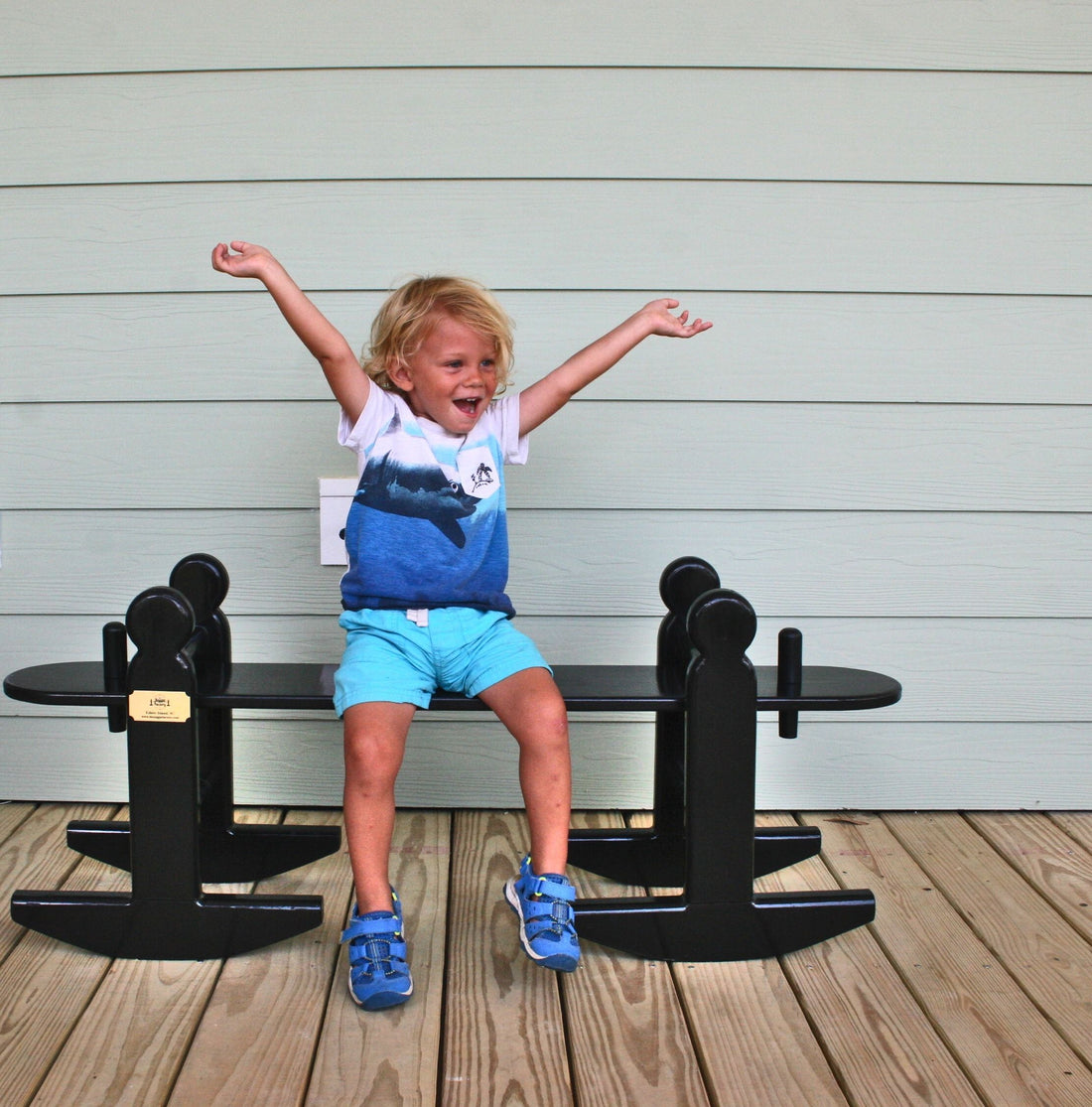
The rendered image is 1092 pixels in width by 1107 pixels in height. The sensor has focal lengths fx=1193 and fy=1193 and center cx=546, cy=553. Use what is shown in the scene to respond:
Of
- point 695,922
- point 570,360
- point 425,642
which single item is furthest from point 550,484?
point 695,922

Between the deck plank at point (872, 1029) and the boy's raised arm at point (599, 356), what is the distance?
102 cm

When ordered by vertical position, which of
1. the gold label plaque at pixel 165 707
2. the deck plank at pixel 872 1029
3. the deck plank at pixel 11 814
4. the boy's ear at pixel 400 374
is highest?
the boy's ear at pixel 400 374

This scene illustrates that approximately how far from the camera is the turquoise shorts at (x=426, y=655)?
1.91m

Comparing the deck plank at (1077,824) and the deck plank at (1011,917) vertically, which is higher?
the deck plank at (1077,824)

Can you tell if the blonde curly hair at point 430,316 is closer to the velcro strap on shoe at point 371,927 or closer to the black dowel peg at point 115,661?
the black dowel peg at point 115,661

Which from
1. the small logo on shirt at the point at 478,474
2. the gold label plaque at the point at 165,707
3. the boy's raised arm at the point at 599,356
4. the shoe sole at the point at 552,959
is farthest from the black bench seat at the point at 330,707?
the boy's raised arm at the point at 599,356

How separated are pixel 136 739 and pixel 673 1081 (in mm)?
948

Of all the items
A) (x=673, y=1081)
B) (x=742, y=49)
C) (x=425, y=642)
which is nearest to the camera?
(x=673, y=1081)

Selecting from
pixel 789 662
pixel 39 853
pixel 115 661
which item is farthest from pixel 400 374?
pixel 39 853

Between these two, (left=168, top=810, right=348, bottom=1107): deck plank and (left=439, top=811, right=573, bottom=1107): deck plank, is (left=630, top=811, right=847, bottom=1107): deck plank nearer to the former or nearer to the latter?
(left=439, top=811, right=573, bottom=1107): deck plank

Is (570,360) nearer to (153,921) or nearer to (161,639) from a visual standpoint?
→ (161,639)

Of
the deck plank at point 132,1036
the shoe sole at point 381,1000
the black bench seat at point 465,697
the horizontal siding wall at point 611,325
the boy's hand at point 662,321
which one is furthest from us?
the horizontal siding wall at point 611,325

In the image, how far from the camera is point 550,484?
2.52 metres

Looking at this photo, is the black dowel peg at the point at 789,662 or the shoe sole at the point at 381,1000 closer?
the shoe sole at the point at 381,1000
